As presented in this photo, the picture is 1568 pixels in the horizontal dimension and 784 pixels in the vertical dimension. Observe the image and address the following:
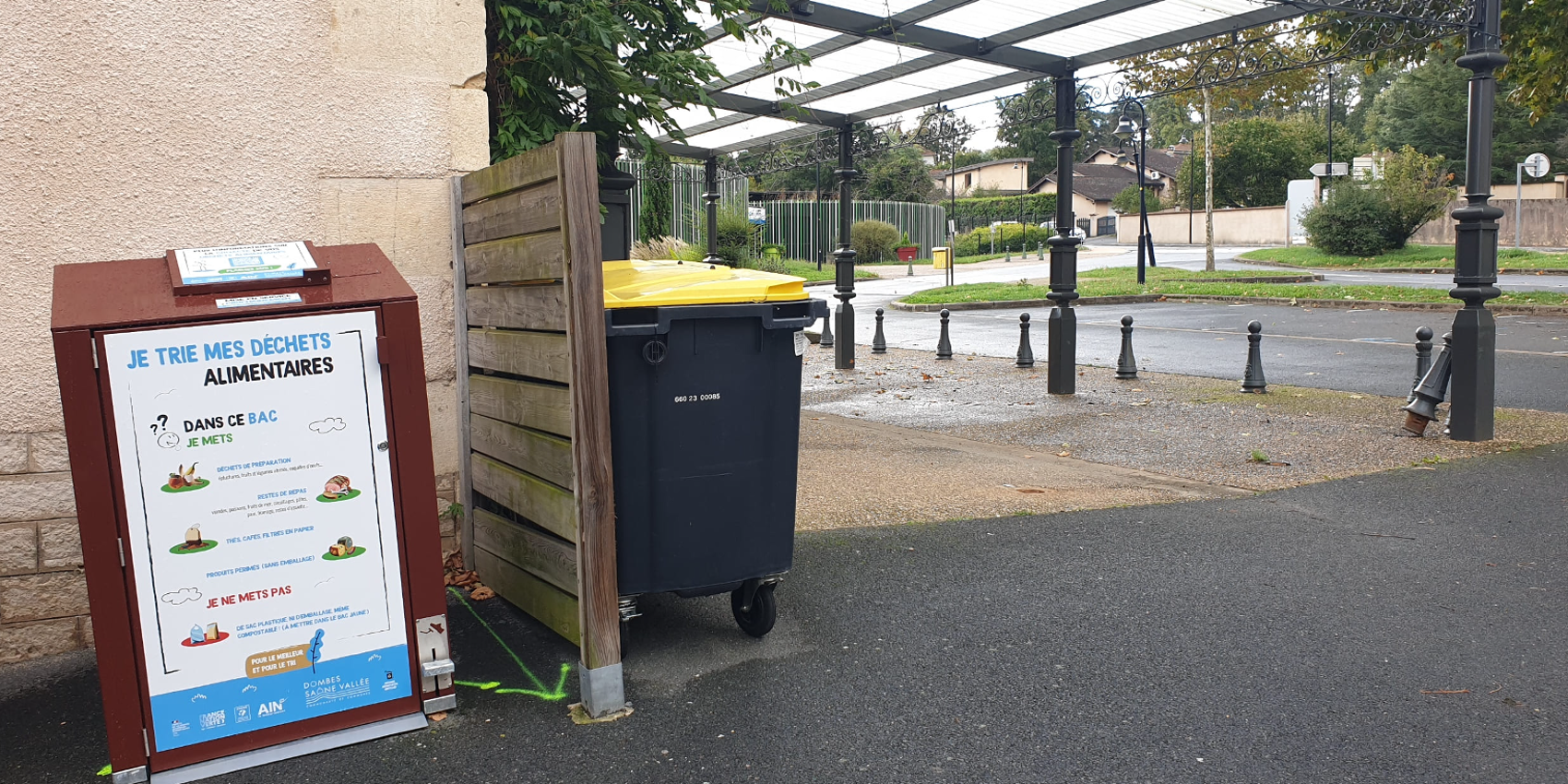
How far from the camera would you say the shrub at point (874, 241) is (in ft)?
156

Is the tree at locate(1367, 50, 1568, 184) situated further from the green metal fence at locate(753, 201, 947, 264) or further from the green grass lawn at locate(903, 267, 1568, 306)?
the green grass lawn at locate(903, 267, 1568, 306)

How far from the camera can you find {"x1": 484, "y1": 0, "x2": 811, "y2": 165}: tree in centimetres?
550

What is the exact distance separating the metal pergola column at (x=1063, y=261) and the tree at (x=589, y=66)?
207 inches

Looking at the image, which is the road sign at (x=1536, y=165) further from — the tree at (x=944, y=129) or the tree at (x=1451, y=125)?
the tree at (x=944, y=129)

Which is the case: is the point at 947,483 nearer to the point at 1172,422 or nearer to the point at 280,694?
the point at 1172,422

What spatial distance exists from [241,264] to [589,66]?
2660 millimetres

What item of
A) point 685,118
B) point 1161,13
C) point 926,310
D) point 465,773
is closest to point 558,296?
point 465,773

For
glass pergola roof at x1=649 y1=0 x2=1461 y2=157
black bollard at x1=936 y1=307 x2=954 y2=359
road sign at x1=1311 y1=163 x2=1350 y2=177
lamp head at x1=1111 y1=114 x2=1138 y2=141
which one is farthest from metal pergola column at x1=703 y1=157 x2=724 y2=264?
road sign at x1=1311 y1=163 x2=1350 y2=177

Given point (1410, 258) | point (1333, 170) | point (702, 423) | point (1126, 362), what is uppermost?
point (1333, 170)

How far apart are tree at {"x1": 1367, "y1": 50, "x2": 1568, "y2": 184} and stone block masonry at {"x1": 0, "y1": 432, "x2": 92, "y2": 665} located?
56.0 m

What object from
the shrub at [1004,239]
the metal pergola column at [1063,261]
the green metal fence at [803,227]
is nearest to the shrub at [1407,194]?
the green metal fence at [803,227]

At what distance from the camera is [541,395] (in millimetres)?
3945

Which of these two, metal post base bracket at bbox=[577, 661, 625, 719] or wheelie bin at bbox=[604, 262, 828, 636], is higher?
wheelie bin at bbox=[604, 262, 828, 636]

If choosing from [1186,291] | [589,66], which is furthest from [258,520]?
[1186,291]
